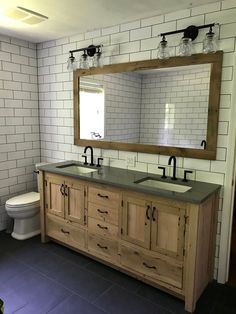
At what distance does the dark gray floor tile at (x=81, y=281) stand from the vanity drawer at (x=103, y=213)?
0.53 metres

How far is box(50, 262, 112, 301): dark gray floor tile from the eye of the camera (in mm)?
2023

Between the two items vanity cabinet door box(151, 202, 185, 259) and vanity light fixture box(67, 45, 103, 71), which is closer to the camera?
vanity cabinet door box(151, 202, 185, 259)

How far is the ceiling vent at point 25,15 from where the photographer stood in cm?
218

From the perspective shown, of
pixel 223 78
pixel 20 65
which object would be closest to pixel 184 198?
pixel 223 78

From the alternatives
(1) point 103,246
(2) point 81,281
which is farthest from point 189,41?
(2) point 81,281

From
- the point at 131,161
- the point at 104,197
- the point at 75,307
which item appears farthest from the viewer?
the point at 131,161

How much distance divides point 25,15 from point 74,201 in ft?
6.04

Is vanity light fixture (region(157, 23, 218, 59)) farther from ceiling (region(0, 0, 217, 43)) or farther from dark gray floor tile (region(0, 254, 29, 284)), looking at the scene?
dark gray floor tile (region(0, 254, 29, 284))

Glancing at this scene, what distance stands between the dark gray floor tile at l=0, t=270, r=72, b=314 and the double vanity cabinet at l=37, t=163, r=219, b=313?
46 centimetres

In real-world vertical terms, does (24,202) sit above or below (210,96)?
below

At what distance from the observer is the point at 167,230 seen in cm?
188

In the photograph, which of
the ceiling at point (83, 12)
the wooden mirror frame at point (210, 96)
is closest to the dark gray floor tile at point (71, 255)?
the wooden mirror frame at point (210, 96)

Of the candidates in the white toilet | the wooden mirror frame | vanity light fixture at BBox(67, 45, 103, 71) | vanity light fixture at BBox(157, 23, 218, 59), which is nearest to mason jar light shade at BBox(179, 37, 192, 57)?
vanity light fixture at BBox(157, 23, 218, 59)

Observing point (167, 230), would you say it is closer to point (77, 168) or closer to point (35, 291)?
point (35, 291)
